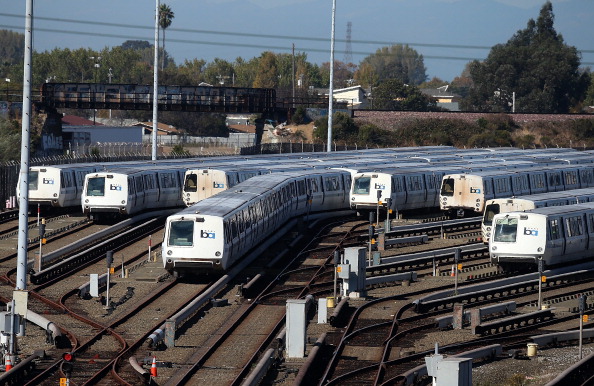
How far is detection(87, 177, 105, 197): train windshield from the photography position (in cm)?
4562

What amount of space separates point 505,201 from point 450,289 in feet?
23.6

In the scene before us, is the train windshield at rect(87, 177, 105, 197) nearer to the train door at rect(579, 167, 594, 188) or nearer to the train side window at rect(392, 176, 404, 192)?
the train side window at rect(392, 176, 404, 192)

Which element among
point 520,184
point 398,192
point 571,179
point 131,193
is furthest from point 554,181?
point 131,193

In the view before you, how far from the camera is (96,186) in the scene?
45.8 meters

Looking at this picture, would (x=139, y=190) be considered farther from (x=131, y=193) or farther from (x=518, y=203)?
(x=518, y=203)

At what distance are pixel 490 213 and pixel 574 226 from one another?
4.02m

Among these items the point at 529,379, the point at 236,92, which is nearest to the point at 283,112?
the point at 236,92

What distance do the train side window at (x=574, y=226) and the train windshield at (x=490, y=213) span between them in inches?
140

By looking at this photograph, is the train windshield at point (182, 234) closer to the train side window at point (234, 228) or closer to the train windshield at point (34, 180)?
the train side window at point (234, 228)

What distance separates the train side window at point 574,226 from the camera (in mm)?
37719

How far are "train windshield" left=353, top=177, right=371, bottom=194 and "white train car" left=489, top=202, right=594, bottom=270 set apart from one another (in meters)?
12.4

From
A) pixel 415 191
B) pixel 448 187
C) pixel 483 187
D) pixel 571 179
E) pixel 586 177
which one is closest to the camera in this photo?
pixel 483 187

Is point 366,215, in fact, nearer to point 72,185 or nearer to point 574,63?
point 72,185

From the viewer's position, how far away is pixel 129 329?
94.8 ft
